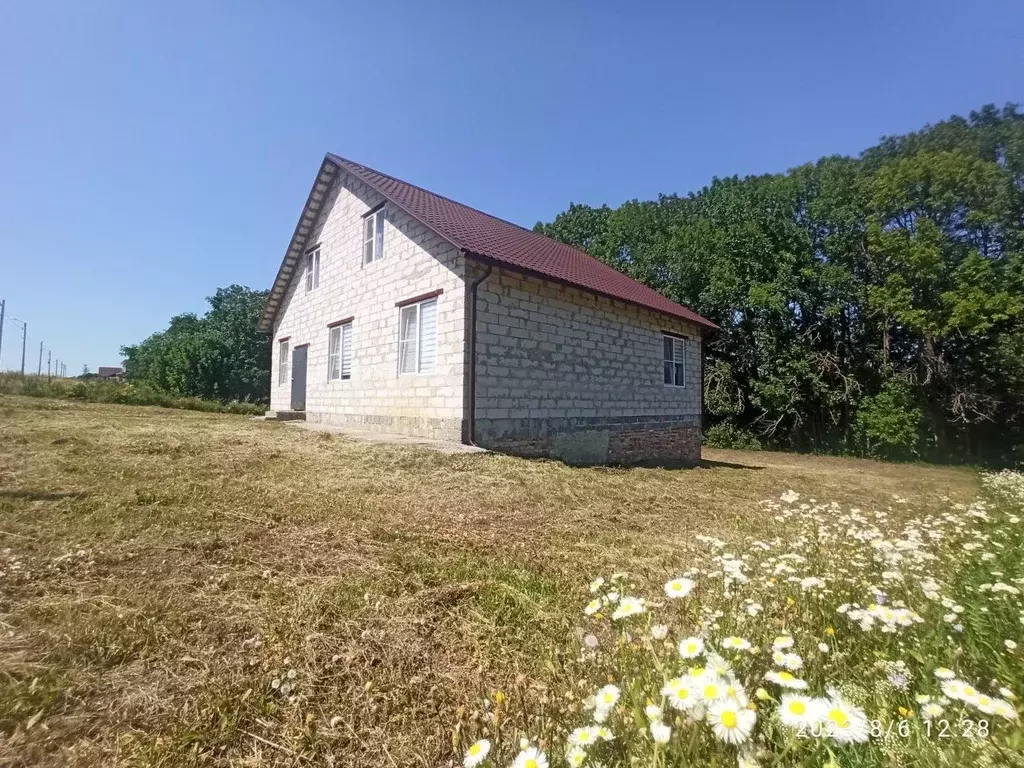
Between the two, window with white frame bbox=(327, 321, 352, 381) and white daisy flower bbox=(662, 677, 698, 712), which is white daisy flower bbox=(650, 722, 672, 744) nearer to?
white daisy flower bbox=(662, 677, 698, 712)

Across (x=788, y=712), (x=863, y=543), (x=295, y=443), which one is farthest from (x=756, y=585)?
(x=295, y=443)

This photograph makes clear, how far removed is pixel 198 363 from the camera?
28984 mm

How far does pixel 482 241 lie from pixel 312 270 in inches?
317

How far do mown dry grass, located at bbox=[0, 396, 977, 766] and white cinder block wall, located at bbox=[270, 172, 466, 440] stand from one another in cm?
338

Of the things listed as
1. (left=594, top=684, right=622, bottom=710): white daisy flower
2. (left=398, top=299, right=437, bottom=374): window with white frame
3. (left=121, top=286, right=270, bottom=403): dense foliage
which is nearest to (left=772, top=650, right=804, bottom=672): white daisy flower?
(left=594, top=684, right=622, bottom=710): white daisy flower

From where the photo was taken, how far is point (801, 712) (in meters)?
1.22

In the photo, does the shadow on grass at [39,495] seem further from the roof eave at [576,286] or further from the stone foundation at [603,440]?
the roof eave at [576,286]

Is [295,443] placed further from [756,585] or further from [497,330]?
[756,585]

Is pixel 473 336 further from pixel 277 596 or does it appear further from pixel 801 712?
pixel 801 712

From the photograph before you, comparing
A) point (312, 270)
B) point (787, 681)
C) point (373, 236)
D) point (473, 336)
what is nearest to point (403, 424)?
point (473, 336)

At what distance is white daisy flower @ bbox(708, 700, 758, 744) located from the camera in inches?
44.2

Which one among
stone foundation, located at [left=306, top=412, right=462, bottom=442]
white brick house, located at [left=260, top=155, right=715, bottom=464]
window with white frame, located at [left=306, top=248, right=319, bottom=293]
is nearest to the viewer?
stone foundation, located at [left=306, top=412, right=462, bottom=442]

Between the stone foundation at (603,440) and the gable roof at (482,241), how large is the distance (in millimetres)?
3222

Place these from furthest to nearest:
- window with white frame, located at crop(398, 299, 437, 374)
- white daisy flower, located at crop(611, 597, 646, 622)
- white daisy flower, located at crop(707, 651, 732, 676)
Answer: window with white frame, located at crop(398, 299, 437, 374) < white daisy flower, located at crop(611, 597, 646, 622) < white daisy flower, located at crop(707, 651, 732, 676)
